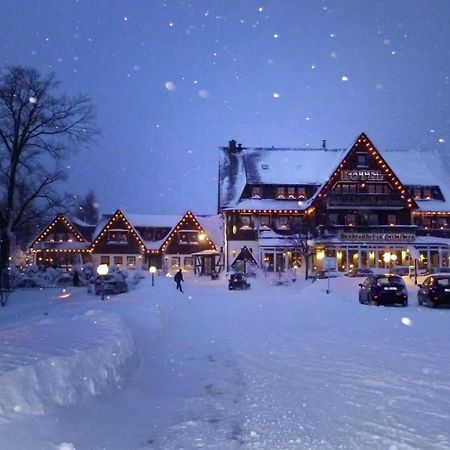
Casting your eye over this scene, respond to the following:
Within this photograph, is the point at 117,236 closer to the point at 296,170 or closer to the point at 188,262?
the point at 188,262

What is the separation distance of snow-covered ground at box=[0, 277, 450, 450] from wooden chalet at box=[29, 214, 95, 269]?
54264 millimetres

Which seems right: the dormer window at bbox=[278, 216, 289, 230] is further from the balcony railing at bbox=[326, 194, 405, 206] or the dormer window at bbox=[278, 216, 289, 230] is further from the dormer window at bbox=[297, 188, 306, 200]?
the balcony railing at bbox=[326, 194, 405, 206]

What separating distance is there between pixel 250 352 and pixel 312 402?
14.8 ft

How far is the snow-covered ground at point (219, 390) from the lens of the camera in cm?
606

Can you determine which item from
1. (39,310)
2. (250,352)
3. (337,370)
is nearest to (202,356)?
(250,352)

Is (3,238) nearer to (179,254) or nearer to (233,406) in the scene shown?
(179,254)

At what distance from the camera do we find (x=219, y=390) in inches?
339

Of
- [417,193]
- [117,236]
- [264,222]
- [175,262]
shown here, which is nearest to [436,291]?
[264,222]

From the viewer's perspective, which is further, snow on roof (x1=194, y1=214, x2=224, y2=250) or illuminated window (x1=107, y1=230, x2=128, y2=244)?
snow on roof (x1=194, y1=214, x2=224, y2=250)

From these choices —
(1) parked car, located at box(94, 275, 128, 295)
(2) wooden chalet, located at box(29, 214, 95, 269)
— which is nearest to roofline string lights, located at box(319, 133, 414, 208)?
(1) parked car, located at box(94, 275, 128, 295)

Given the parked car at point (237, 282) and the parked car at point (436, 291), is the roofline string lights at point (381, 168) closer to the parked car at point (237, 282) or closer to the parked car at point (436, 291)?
the parked car at point (237, 282)

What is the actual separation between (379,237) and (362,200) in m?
3.96

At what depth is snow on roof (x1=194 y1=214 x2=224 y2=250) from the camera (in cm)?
6718

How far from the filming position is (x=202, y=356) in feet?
38.8
